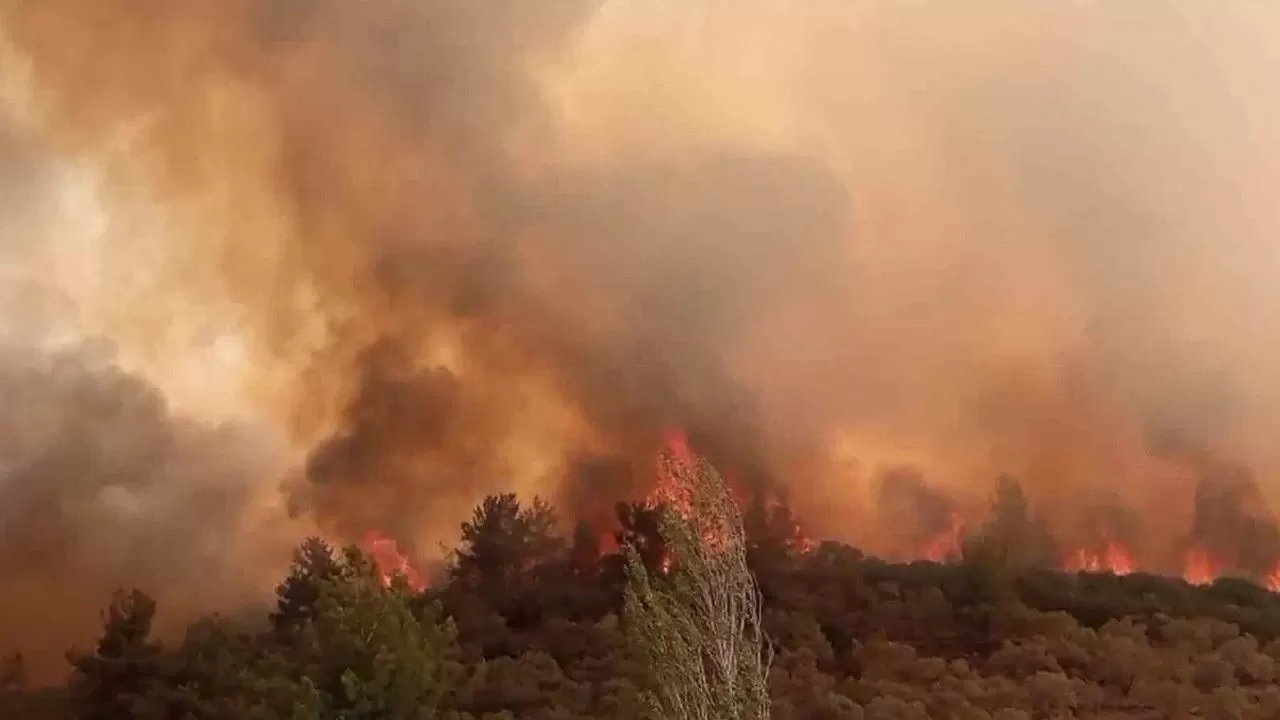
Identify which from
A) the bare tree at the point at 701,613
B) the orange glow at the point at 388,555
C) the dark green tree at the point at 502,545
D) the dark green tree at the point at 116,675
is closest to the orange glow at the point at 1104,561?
the bare tree at the point at 701,613

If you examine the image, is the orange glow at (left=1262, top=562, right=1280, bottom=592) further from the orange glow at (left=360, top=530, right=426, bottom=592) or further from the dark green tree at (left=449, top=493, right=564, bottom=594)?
the orange glow at (left=360, top=530, right=426, bottom=592)

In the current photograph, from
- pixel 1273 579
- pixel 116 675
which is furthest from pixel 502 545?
pixel 1273 579

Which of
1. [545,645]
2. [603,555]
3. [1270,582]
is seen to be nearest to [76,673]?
[545,645]

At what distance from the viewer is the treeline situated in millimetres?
20703

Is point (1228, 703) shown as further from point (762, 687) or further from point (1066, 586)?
point (762, 687)

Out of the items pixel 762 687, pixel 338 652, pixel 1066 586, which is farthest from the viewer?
pixel 1066 586

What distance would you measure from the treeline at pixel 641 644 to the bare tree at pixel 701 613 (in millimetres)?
460

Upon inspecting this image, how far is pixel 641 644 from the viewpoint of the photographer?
18.0m

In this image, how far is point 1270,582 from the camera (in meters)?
24.3

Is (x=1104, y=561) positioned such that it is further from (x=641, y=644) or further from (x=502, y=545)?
(x=502, y=545)

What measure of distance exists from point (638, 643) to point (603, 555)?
1022 centimetres

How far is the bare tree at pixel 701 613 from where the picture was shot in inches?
639

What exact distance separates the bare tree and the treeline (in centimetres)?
46

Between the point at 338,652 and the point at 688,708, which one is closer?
the point at 688,708
